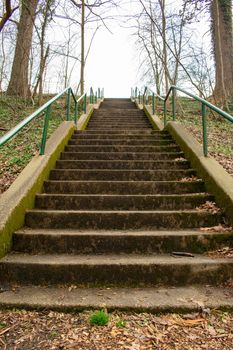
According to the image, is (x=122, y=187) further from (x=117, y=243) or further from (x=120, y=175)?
(x=117, y=243)

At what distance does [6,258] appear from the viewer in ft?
9.38

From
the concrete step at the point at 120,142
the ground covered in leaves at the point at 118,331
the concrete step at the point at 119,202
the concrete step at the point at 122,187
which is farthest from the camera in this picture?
the concrete step at the point at 120,142

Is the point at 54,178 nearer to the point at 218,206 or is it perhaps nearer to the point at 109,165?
the point at 109,165

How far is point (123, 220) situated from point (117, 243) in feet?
1.23

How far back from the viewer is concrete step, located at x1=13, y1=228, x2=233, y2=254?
10.1ft

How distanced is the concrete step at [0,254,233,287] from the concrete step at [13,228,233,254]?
33cm

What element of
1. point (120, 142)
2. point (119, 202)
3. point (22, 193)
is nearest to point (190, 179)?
point (119, 202)

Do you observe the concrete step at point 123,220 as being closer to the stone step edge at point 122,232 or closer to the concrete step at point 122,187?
the stone step edge at point 122,232

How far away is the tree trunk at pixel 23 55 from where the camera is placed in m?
11.3

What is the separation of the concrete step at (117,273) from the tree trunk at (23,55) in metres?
9.83

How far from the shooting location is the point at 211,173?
396 cm

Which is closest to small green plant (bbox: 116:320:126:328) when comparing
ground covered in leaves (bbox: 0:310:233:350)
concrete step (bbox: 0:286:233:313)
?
ground covered in leaves (bbox: 0:310:233:350)

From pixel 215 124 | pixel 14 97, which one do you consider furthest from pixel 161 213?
pixel 14 97

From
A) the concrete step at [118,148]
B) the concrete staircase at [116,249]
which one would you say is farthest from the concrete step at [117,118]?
the concrete staircase at [116,249]
